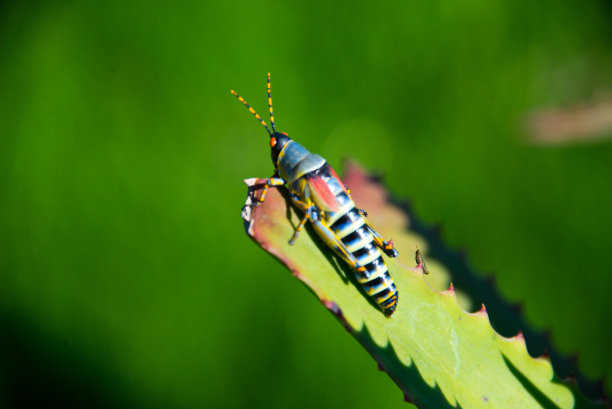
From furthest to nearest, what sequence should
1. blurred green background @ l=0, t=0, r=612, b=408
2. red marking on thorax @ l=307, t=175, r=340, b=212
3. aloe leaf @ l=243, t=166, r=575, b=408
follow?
blurred green background @ l=0, t=0, r=612, b=408 → red marking on thorax @ l=307, t=175, r=340, b=212 → aloe leaf @ l=243, t=166, r=575, b=408

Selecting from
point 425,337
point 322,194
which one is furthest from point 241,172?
point 425,337

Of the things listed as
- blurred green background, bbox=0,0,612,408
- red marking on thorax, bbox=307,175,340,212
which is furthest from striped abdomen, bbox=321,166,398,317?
blurred green background, bbox=0,0,612,408

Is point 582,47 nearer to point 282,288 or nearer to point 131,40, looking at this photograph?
point 282,288

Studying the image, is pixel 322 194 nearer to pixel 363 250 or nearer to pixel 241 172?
pixel 363 250

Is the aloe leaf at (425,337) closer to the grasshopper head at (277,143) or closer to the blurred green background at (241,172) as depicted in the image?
the grasshopper head at (277,143)

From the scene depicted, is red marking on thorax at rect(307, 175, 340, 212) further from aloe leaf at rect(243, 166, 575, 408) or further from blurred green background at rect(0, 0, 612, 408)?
blurred green background at rect(0, 0, 612, 408)

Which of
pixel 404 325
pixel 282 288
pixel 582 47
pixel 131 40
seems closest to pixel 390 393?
pixel 282 288

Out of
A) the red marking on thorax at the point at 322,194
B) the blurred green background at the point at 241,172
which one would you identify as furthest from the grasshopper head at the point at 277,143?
the blurred green background at the point at 241,172
